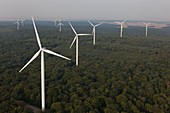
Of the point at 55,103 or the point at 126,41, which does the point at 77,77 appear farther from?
the point at 126,41

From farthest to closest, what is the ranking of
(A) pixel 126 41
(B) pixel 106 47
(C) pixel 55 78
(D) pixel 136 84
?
1. (A) pixel 126 41
2. (B) pixel 106 47
3. (C) pixel 55 78
4. (D) pixel 136 84

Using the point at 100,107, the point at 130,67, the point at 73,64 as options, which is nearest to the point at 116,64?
the point at 130,67

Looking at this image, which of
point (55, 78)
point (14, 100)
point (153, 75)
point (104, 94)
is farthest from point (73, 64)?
point (14, 100)

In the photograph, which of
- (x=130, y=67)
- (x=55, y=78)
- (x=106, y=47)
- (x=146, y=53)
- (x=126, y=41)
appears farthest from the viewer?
(x=126, y=41)

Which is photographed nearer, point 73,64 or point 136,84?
point 136,84

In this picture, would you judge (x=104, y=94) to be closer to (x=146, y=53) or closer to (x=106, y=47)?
(x=146, y=53)

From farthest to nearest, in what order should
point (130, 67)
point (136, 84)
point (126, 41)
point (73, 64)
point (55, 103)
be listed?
point (126, 41) → point (73, 64) → point (130, 67) → point (136, 84) → point (55, 103)

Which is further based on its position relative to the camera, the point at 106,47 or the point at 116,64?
the point at 106,47

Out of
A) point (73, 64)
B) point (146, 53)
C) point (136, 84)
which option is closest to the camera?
point (136, 84)
